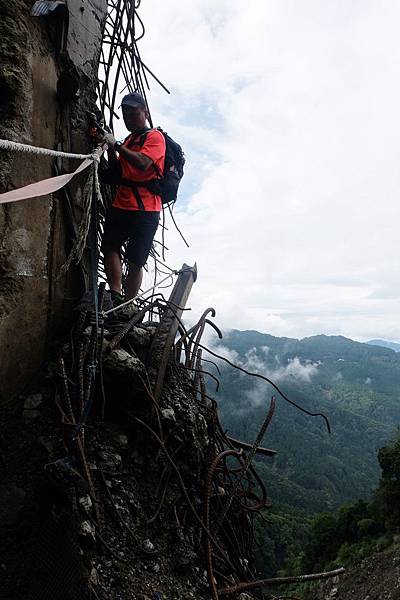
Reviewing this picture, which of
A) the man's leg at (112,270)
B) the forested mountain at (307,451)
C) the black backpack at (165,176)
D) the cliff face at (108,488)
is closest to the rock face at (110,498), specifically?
the cliff face at (108,488)

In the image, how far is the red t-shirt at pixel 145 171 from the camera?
3002mm

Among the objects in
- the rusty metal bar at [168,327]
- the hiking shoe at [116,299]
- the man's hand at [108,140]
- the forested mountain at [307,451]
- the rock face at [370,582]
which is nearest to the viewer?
the rusty metal bar at [168,327]

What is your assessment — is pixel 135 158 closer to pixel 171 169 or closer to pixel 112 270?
pixel 171 169

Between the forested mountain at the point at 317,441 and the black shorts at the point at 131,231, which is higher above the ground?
the black shorts at the point at 131,231

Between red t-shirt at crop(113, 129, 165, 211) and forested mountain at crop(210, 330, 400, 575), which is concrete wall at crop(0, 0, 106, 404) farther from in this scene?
forested mountain at crop(210, 330, 400, 575)

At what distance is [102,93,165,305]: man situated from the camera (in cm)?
303

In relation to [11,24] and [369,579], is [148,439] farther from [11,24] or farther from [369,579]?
[369,579]

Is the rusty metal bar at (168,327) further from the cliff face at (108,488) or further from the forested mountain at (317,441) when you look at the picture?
the forested mountain at (317,441)

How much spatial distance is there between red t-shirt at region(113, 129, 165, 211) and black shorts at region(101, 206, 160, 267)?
0.06 meters

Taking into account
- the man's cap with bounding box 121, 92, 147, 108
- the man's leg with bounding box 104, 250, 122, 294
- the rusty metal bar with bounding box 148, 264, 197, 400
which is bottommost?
the rusty metal bar with bounding box 148, 264, 197, 400

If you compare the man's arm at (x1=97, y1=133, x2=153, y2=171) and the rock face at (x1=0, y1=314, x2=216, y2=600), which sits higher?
the man's arm at (x1=97, y1=133, x2=153, y2=171)

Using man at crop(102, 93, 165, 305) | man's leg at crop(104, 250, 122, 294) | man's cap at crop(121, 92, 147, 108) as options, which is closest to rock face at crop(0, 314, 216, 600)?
man's leg at crop(104, 250, 122, 294)

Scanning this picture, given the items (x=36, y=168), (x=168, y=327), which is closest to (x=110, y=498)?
(x=168, y=327)

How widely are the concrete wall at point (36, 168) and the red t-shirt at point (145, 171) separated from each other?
1.57ft
